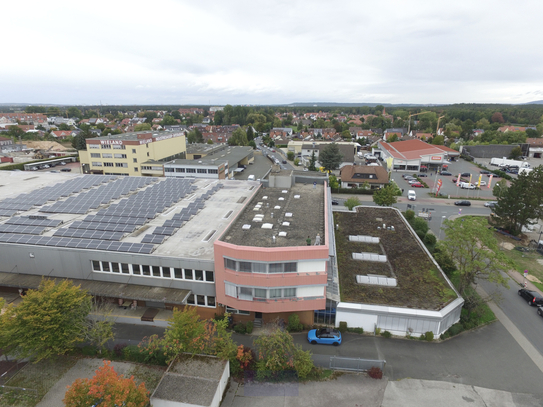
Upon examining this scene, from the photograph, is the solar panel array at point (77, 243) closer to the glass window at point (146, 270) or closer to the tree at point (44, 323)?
the glass window at point (146, 270)

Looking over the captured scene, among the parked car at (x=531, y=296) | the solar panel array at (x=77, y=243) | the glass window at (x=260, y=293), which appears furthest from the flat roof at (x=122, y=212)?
the parked car at (x=531, y=296)

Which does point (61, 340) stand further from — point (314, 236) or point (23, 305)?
point (314, 236)

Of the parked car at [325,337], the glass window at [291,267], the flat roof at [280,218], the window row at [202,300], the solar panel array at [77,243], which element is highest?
the flat roof at [280,218]

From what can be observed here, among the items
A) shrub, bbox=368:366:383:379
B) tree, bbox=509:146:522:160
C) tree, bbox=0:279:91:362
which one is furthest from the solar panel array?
tree, bbox=509:146:522:160

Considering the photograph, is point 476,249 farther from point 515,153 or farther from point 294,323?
point 515,153

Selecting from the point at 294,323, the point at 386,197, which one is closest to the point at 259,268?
the point at 294,323
